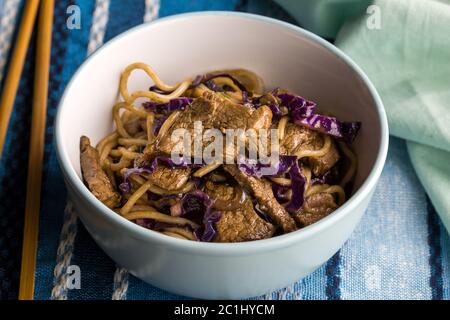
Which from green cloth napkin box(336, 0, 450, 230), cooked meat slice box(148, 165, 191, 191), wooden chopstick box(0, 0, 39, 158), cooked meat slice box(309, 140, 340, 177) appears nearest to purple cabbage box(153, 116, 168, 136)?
cooked meat slice box(148, 165, 191, 191)

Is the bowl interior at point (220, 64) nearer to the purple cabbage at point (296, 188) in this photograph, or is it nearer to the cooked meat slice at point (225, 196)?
the purple cabbage at point (296, 188)

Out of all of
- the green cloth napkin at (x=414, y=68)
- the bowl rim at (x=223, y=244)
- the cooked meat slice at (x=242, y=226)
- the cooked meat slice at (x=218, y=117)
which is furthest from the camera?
the green cloth napkin at (x=414, y=68)

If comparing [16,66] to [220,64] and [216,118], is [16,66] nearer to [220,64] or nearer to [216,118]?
[220,64]

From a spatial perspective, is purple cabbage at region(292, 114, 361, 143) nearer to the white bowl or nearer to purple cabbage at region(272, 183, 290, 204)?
the white bowl

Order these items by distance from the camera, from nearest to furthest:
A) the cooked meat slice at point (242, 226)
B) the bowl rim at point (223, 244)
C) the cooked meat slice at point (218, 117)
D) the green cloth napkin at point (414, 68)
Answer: the bowl rim at point (223, 244) < the cooked meat slice at point (242, 226) < the cooked meat slice at point (218, 117) < the green cloth napkin at point (414, 68)

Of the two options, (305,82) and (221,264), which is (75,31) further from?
(221,264)

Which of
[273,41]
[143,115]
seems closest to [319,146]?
[273,41]

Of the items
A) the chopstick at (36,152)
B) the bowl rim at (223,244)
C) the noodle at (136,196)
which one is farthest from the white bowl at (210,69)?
the chopstick at (36,152)
